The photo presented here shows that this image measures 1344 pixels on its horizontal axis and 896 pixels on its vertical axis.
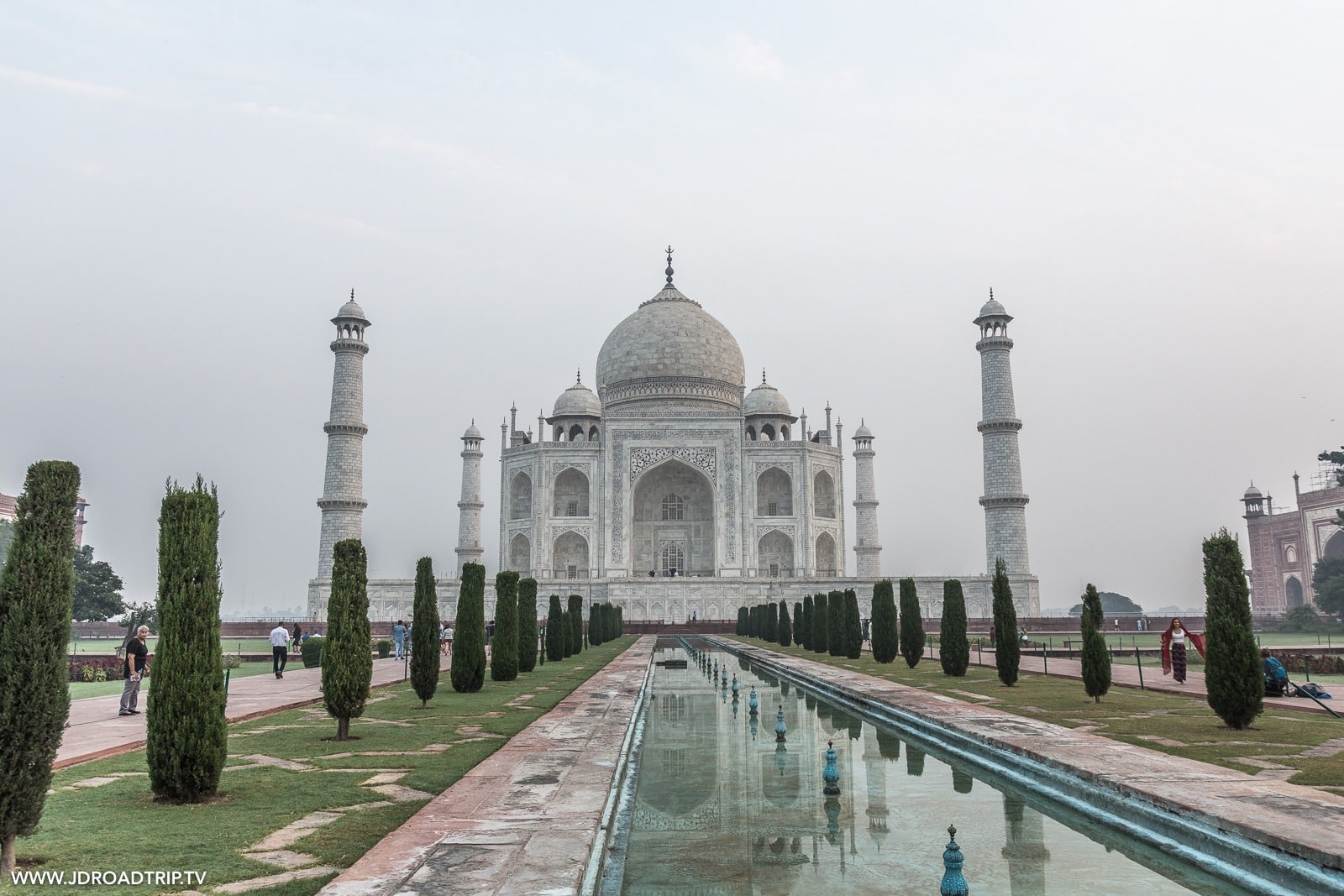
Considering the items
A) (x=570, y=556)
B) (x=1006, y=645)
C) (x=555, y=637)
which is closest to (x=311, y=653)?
(x=555, y=637)

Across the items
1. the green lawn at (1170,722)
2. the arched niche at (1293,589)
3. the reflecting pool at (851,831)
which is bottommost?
the reflecting pool at (851,831)

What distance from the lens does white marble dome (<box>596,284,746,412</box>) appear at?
39.6 meters

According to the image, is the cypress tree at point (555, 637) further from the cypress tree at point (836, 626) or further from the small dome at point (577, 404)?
the small dome at point (577, 404)

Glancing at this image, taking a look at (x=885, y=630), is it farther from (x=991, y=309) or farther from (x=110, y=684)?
(x=991, y=309)

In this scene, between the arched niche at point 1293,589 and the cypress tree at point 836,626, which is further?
the arched niche at point 1293,589

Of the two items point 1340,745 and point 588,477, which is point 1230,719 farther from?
point 588,477

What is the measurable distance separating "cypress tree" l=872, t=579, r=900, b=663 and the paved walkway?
7935 millimetres

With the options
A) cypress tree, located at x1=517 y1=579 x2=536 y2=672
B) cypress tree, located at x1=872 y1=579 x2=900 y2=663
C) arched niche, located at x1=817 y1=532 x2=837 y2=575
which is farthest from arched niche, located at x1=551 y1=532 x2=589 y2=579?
cypress tree, located at x1=517 y1=579 x2=536 y2=672

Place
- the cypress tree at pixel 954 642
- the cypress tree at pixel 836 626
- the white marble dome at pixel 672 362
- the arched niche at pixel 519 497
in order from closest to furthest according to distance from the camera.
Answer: the cypress tree at pixel 954 642 < the cypress tree at pixel 836 626 < the arched niche at pixel 519 497 < the white marble dome at pixel 672 362

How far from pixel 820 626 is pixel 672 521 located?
17.8 meters

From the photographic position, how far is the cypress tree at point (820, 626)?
20.5 metres

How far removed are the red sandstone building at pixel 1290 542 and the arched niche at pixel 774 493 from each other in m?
23.8

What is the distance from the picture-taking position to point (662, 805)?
207 inches

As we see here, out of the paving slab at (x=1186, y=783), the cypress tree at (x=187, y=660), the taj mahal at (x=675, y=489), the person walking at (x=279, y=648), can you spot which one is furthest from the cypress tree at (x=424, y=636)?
the taj mahal at (x=675, y=489)
